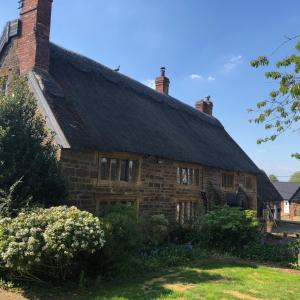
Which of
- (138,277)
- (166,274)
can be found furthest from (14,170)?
(166,274)

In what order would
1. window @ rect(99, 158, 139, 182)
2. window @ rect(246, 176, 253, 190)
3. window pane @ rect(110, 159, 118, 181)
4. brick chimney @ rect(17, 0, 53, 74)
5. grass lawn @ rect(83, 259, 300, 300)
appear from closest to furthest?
grass lawn @ rect(83, 259, 300, 300) → window @ rect(99, 158, 139, 182) → window pane @ rect(110, 159, 118, 181) → brick chimney @ rect(17, 0, 53, 74) → window @ rect(246, 176, 253, 190)

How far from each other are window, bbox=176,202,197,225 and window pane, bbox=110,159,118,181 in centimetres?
445

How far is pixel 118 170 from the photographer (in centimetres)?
1289

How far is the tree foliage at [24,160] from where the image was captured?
9.01 metres

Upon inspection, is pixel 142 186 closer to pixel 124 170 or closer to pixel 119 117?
pixel 124 170

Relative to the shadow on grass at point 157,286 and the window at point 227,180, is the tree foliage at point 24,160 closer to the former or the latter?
the shadow on grass at point 157,286

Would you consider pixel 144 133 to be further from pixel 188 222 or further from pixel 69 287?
pixel 69 287

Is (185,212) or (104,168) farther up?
(104,168)

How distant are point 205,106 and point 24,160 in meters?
21.6

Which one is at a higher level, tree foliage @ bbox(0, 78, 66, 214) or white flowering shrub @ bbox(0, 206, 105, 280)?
tree foliage @ bbox(0, 78, 66, 214)

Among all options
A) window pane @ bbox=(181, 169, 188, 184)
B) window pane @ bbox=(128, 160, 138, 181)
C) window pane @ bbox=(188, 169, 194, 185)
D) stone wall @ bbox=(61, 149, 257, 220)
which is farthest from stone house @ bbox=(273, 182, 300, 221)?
window pane @ bbox=(128, 160, 138, 181)

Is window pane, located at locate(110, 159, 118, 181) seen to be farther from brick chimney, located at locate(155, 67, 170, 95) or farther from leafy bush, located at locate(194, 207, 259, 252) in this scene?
brick chimney, located at locate(155, 67, 170, 95)

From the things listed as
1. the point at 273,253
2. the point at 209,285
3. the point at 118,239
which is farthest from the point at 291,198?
the point at 118,239

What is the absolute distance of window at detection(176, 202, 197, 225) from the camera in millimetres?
16406
